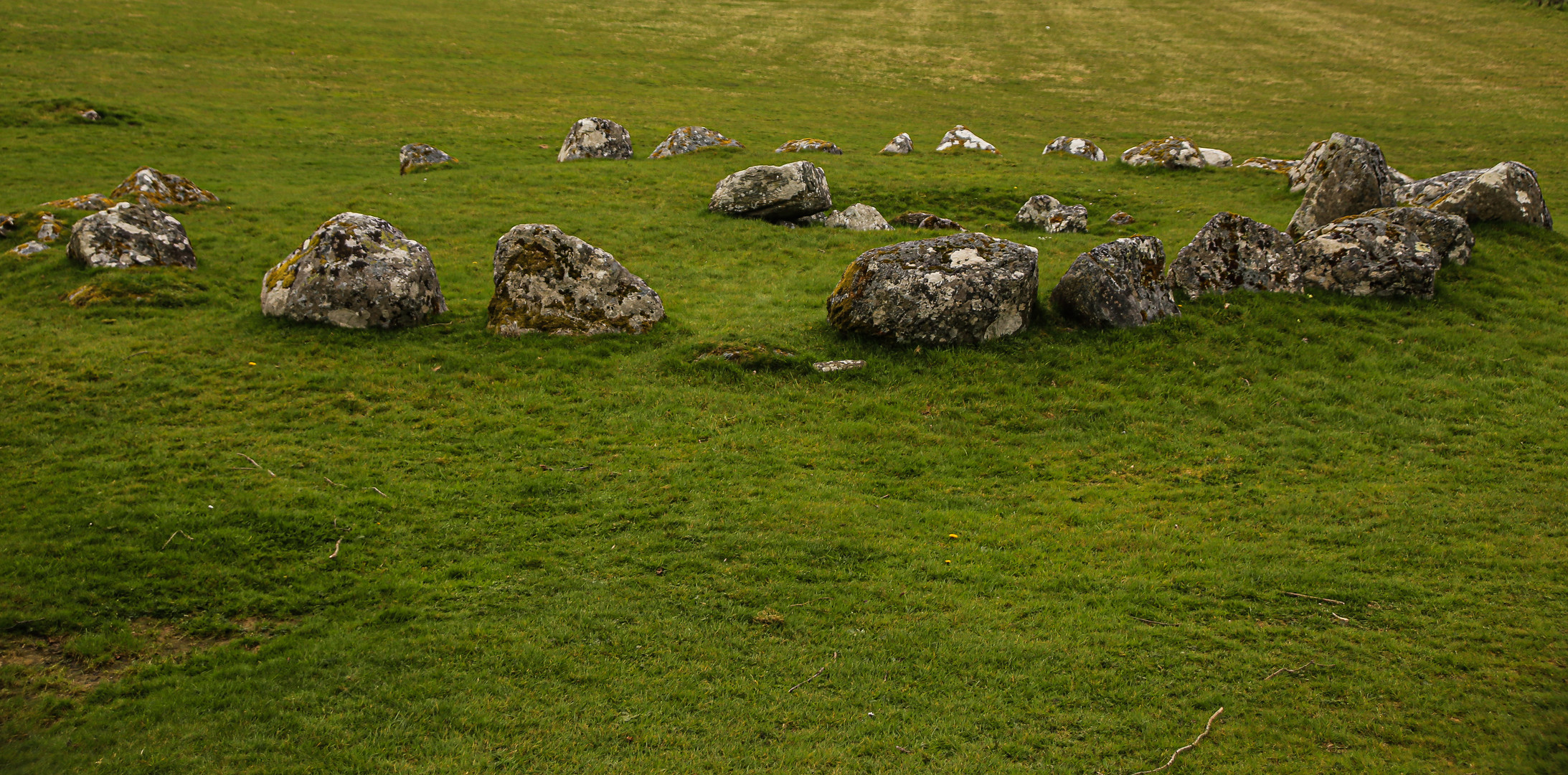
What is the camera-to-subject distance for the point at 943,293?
49.1 ft

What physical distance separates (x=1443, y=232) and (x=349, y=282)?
2360 centimetres

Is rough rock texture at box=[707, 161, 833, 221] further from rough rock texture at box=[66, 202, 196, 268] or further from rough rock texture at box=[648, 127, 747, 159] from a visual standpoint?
rough rock texture at box=[66, 202, 196, 268]

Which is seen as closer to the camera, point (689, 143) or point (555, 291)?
point (555, 291)

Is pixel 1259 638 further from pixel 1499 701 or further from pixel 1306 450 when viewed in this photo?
pixel 1306 450

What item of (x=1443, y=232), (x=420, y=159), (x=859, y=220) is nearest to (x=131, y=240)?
(x=420, y=159)

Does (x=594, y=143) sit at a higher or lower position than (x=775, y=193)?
higher

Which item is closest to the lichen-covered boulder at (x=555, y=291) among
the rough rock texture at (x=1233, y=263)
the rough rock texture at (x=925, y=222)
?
the rough rock texture at (x=925, y=222)

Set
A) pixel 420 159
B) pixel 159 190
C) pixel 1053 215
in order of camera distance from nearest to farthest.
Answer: pixel 159 190 < pixel 1053 215 < pixel 420 159

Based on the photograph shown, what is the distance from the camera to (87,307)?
16.0 metres

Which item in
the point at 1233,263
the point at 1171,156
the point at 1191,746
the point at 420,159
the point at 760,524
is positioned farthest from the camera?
the point at 1171,156

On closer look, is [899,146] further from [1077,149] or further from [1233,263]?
[1233,263]

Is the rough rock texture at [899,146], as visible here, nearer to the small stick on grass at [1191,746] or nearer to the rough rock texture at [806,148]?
the rough rock texture at [806,148]

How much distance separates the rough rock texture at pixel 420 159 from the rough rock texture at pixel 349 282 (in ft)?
49.1

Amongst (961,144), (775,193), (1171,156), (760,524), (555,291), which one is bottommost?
(760,524)
